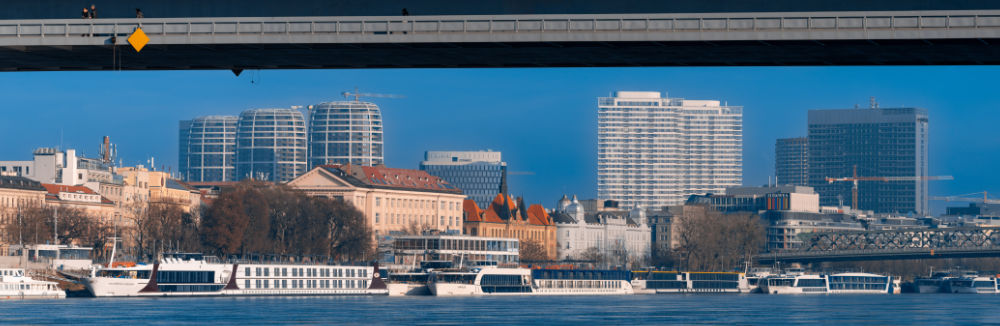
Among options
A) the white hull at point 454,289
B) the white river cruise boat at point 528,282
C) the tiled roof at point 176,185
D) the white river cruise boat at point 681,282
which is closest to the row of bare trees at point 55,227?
the white hull at point 454,289

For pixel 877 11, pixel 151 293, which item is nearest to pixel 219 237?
pixel 151 293

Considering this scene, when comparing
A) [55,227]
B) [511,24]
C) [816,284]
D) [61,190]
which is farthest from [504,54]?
[816,284]

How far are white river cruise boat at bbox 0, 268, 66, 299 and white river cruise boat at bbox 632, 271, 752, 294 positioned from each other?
64.1m

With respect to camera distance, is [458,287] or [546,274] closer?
[458,287]

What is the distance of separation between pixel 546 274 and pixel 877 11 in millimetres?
110318

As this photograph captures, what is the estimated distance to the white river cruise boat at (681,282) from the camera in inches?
6683

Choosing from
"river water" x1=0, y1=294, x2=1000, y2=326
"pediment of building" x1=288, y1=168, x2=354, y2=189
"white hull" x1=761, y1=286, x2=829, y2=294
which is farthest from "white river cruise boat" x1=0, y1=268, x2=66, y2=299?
"white hull" x1=761, y1=286, x2=829, y2=294

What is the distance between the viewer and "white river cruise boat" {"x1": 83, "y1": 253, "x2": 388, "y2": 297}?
400 feet

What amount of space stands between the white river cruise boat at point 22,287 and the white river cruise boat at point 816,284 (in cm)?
8568

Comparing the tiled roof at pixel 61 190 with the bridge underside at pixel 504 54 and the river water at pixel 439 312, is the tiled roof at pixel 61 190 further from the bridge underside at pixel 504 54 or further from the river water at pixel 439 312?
the bridge underside at pixel 504 54

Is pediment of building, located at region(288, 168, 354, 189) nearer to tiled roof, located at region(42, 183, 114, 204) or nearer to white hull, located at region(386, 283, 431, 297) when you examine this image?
tiled roof, located at region(42, 183, 114, 204)

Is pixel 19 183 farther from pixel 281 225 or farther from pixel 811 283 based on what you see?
pixel 811 283

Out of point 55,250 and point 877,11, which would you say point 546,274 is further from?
point 877,11

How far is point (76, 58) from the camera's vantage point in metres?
49.6
